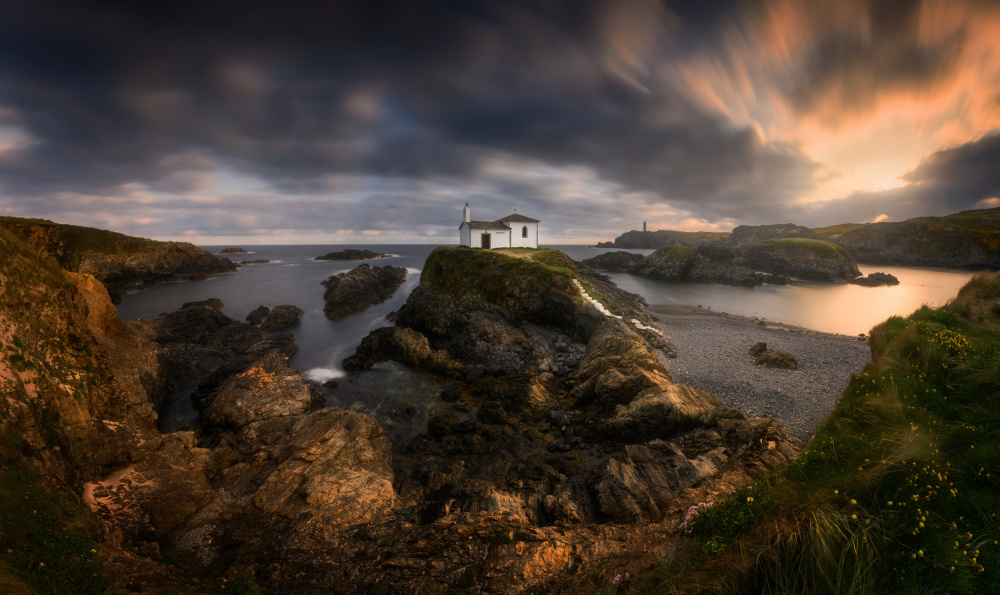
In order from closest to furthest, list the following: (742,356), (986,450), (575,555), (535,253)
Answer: (986,450), (575,555), (742,356), (535,253)

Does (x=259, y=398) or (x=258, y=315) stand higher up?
(x=258, y=315)

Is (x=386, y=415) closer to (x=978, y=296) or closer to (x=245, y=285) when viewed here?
(x=978, y=296)

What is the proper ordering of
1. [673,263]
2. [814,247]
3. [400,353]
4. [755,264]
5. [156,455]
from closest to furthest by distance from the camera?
[156,455]
[400,353]
[673,263]
[814,247]
[755,264]

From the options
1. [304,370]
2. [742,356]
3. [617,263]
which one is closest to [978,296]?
[742,356]

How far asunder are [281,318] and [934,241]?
128950 mm

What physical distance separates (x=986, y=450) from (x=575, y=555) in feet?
18.1

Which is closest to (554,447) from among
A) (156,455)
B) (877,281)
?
(156,455)

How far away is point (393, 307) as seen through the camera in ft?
122

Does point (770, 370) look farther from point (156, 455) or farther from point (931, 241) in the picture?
point (931, 241)

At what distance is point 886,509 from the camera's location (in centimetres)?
340

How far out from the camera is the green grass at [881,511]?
283 centimetres

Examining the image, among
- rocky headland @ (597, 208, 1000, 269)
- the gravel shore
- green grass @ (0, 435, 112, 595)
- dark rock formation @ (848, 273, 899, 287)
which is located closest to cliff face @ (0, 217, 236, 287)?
green grass @ (0, 435, 112, 595)

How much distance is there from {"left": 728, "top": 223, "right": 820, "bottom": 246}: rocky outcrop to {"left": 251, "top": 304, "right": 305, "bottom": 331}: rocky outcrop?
116833 mm

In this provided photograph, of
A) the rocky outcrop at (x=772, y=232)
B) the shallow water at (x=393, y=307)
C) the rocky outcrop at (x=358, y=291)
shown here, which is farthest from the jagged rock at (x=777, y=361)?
the rocky outcrop at (x=772, y=232)
